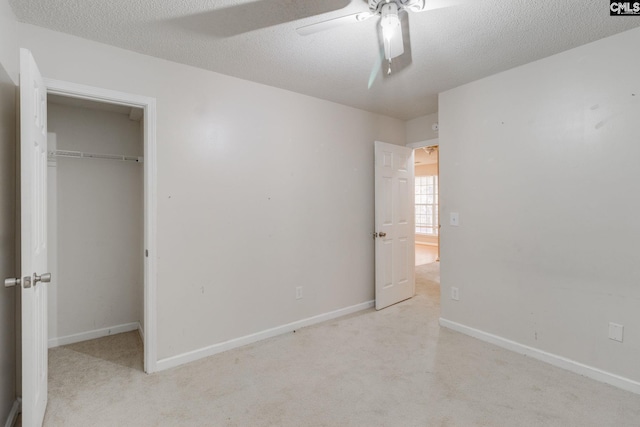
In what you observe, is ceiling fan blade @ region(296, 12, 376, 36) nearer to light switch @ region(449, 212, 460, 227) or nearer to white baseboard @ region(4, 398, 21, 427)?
light switch @ region(449, 212, 460, 227)

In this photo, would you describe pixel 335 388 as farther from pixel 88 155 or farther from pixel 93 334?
pixel 88 155

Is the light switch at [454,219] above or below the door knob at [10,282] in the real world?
above

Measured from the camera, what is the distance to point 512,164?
2.75m

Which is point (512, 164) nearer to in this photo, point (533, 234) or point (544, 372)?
point (533, 234)

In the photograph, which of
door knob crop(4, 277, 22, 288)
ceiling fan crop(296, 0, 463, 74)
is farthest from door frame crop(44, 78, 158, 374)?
ceiling fan crop(296, 0, 463, 74)

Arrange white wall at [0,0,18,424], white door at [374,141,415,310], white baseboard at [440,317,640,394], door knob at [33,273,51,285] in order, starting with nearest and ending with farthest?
door knob at [33,273,51,285], white wall at [0,0,18,424], white baseboard at [440,317,640,394], white door at [374,141,415,310]

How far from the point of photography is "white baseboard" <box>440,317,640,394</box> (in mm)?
2176

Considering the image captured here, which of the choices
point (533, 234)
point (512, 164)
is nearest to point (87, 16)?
point (512, 164)

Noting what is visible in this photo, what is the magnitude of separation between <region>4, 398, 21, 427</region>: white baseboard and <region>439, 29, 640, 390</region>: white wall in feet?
11.3

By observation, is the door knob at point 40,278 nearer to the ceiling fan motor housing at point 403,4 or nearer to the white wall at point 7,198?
the white wall at point 7,198

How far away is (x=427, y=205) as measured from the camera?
916 centimetres

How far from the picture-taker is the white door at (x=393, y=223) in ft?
12.3

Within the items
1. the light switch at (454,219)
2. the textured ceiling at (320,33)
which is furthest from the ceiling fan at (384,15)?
the light switch at (454,219)

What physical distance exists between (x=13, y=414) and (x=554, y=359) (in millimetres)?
3772
